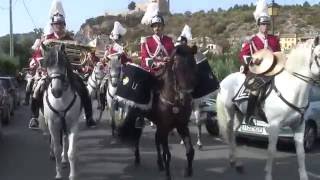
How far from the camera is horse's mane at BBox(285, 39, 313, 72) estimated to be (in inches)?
355

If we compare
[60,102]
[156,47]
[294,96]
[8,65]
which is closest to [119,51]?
[156,47]

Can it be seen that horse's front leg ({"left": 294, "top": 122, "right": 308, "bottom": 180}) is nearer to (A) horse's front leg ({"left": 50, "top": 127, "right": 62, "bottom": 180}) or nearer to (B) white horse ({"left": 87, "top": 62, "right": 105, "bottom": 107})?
(A) horse's front leg ({"left": 50, "top": 127, "right": 62, "bottom": 180})

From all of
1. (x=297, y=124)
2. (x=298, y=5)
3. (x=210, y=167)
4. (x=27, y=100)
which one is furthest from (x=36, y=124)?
(x=298, y=5)

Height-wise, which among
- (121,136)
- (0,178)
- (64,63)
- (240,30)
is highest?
(240,30)

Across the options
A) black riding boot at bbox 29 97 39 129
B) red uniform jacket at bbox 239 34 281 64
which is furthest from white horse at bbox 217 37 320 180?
black riding boot at bbox 29 97 39 129

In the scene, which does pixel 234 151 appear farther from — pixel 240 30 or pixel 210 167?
pixel 240 30

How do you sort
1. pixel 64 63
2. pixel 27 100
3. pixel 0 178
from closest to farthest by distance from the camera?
1. pixel 64 63
2. pixel 0 178
3. pixel 27 100

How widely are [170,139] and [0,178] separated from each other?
5.81 m

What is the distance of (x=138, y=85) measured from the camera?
9.94m

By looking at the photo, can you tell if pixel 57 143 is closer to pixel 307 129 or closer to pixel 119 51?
pixel 119 51

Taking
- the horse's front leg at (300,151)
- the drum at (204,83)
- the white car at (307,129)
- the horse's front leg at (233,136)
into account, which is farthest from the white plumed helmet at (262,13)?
the white car at (307,129)

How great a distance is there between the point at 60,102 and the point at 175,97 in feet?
6.25

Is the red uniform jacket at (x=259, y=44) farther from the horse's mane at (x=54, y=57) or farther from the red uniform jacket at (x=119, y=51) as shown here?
the red uniform jacket at (x=119, y=51)

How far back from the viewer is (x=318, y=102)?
14.3 meters
